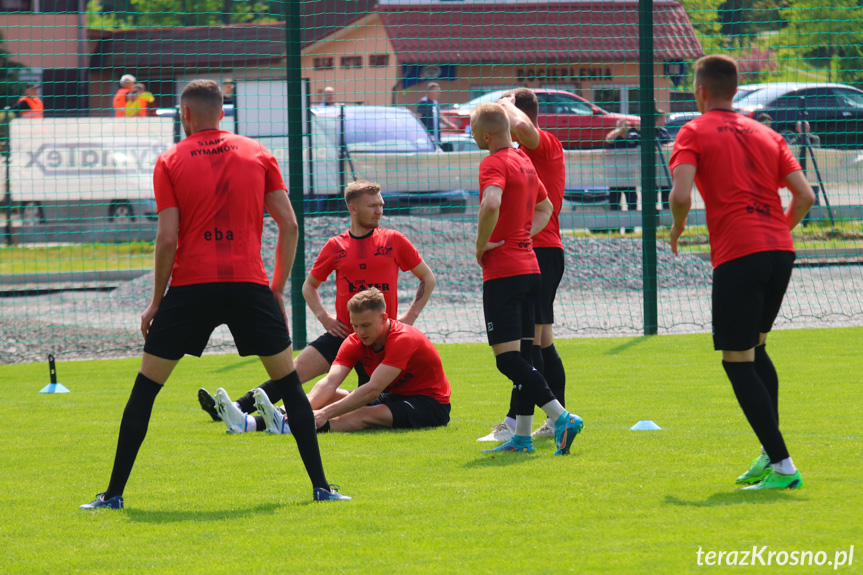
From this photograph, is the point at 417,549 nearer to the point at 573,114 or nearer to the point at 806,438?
the point at 806,438

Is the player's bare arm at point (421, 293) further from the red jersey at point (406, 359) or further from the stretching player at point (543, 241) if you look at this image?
the stretching player at point (543, 241)

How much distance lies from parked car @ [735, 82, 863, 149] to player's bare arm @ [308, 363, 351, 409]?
8.01 metres

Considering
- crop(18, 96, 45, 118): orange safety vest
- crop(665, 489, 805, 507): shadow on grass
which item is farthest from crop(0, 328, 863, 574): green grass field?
crop(18, 96, 45, 118): orange safety vest

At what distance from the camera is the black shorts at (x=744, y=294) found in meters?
4.37

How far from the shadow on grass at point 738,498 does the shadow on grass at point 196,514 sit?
5.62 feet

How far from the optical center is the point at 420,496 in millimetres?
4648

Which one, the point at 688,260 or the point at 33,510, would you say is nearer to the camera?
the point at 33,510

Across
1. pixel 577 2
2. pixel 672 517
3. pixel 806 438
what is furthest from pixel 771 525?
pixel 577 2

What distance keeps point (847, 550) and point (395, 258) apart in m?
4.10

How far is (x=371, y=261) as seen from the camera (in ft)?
23.1

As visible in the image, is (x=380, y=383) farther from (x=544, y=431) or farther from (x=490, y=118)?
(x=490, y=118)

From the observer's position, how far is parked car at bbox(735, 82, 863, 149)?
13141 mm

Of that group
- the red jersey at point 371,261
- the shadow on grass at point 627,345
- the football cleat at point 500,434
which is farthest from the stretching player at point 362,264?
the shadow on grass at point 627,345

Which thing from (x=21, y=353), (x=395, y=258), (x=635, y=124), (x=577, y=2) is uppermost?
(x=577, y=2)
